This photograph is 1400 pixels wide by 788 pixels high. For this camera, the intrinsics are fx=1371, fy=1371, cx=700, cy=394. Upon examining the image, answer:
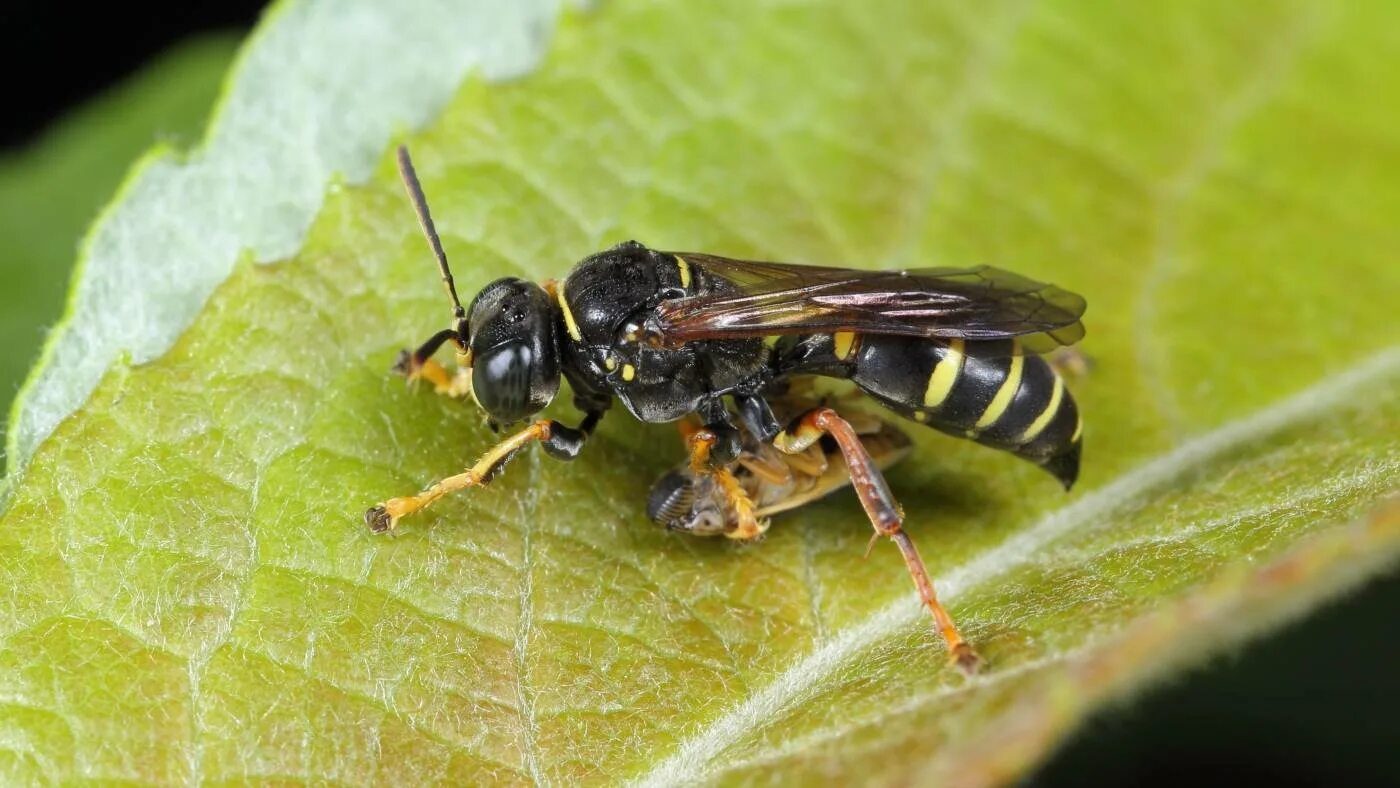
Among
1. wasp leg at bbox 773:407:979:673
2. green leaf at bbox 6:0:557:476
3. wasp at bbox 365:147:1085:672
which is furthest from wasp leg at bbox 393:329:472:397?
wasp leg at bbox 773:407:979:673

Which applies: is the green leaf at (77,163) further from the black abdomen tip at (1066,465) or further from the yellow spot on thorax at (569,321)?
the black abdomen tip at (1066,465)

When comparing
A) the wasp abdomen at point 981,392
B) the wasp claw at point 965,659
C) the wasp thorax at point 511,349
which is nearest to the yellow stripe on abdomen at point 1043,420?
the wasp abdomen at point 981,392

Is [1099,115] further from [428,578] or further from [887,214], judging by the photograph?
[428,578]

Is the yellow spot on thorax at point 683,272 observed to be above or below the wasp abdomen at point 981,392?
above

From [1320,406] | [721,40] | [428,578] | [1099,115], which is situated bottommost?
[1320,406]

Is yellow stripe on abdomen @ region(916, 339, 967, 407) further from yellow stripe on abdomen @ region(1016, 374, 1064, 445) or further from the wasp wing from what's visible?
yellow stripe on abdomen @ region(1016, 374, 1064, 445)

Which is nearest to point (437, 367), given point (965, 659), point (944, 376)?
point (944, 376)

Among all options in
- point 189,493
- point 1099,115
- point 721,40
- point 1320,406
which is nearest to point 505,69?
point 721,40
